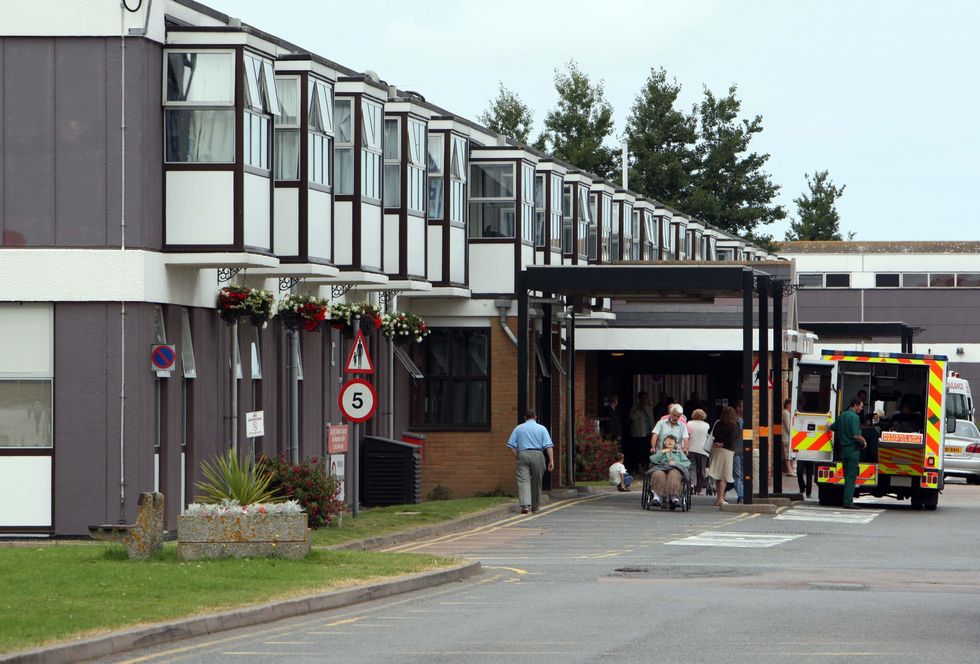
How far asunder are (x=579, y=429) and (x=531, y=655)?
27.0 m

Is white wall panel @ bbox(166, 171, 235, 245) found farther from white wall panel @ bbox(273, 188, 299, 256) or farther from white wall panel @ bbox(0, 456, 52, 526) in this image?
white wall panel @ bbox(0, 456, 52, 526)

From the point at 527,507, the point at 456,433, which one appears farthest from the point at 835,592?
the point at 456,433

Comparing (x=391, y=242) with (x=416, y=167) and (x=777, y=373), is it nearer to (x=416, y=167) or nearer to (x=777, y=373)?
(x=416, y=167)

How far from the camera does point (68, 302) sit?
2234 centimetres

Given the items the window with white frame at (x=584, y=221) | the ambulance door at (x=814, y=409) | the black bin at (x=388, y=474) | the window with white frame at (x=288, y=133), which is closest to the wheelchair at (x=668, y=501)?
the ambulance door at (x=814, y=409)

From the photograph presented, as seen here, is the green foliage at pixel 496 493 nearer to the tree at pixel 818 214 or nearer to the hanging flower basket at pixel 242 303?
the hanging flower basket at pixel 242 303

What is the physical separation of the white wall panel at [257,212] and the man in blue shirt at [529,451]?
19.6 feet

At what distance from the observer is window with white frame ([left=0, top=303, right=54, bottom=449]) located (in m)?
22.5

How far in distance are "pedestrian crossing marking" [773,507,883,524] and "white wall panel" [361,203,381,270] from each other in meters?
7.41

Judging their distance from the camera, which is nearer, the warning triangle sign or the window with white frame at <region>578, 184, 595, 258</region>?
the warning triangle sign

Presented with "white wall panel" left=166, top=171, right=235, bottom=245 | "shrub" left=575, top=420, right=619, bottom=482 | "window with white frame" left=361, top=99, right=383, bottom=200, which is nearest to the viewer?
"white wall panel" left=166, top=171, right=235, bottom=245

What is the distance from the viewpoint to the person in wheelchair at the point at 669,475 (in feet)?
97.6

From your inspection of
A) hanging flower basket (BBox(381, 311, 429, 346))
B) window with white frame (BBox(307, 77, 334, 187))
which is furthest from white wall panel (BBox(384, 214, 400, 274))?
window with white frame (BBox(307, 77, 334, 187))

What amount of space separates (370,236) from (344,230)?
842 millimetres
